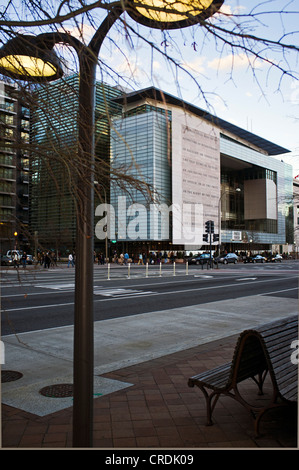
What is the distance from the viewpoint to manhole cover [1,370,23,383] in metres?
5.34

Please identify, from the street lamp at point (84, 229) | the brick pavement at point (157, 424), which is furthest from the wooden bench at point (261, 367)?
the street lamp at point (84, 229)

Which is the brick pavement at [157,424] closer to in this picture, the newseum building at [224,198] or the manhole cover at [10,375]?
the manhole cover at [10,375]

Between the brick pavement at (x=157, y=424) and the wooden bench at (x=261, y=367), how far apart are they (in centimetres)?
19

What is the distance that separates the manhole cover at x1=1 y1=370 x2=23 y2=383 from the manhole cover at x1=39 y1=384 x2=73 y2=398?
682mm

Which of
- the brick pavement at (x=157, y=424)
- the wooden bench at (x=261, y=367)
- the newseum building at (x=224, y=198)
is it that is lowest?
the brick pavement at (x=157, y=424)

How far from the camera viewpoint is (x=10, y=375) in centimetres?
552

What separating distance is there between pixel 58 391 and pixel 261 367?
95.6 inches

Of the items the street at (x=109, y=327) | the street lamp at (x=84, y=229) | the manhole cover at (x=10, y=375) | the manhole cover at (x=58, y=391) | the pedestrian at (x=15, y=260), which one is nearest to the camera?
the street lamp at (x=84, y=229)

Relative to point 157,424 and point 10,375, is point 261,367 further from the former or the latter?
point 10,375

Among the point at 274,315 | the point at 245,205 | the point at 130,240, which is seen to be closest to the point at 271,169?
the point at 245,205

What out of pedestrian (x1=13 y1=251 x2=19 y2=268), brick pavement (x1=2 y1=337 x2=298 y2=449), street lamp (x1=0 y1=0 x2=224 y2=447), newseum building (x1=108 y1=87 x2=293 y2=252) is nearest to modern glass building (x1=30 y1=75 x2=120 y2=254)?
street lamp (x1=0 y1=0 x2=224 y2=447)

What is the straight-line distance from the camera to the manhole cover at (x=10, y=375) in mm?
5344

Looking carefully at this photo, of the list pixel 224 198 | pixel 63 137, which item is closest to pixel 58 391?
pixel 63 137

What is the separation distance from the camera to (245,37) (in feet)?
7.82
